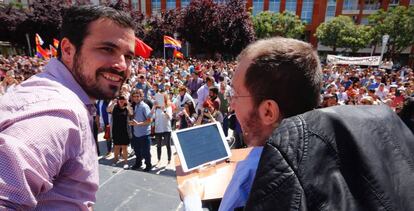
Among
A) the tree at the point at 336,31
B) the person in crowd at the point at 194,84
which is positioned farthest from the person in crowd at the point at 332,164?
the tree at the point at 336,31

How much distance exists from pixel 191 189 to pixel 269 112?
2.68 ft

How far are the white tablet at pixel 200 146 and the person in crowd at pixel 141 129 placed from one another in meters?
3.20

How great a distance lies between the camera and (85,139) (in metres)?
0.94

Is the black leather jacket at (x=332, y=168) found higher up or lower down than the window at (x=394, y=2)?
lower down

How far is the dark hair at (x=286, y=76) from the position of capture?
982 millimetres

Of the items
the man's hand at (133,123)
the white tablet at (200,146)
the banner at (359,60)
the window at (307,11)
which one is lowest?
the banner at (359,60)

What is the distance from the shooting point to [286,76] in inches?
38.5

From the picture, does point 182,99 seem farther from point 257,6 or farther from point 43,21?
point 257,6

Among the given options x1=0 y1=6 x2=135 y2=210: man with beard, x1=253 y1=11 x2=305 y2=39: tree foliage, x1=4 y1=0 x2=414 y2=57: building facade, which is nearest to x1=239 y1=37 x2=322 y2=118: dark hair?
x1=0 y1=6 x2=135 y2=210: man with beard

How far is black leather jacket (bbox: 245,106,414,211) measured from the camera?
0.60 m

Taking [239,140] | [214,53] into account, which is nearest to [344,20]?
[214,53]

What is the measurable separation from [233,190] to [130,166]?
5251 mm

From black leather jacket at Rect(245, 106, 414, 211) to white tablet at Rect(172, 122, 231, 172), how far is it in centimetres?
152

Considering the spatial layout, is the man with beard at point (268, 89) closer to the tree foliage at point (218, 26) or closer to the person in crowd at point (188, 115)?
the person in crowd at point (188, 115)
